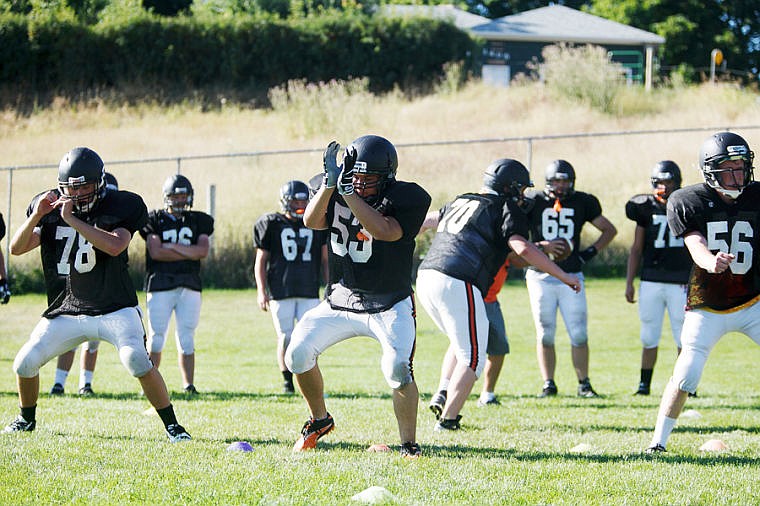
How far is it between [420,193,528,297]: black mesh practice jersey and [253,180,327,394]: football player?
7.65 feet

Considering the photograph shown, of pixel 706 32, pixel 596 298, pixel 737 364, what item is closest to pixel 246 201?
pixel 596 298

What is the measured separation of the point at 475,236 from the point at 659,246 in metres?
2.81

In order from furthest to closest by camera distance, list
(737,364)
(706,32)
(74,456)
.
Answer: (706,32), (737,364), (74,456)

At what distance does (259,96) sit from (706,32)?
66.8ft

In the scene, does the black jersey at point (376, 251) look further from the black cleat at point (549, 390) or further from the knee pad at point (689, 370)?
the black cleat at point (549, 390)

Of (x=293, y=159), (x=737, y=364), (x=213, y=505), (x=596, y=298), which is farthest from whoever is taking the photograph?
(x=293, y=159)

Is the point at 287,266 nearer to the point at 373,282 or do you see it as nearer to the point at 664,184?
the point at 373,282

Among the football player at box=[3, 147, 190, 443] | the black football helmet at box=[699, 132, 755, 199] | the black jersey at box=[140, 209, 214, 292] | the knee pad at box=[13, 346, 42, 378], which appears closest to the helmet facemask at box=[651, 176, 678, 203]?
the black football helmet at box=[699, 132, 755, 199]

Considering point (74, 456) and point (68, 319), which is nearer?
point (74, 456)

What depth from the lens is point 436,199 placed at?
687 inches

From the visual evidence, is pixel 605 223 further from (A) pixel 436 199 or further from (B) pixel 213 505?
(A) pixel 436 199

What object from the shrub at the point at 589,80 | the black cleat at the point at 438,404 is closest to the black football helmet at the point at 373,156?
the black cleat at the point at 438,404

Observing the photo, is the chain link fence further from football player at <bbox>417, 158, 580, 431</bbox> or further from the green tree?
the green tree

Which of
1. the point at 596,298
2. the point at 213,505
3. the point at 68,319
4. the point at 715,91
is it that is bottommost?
the point at 596,298
